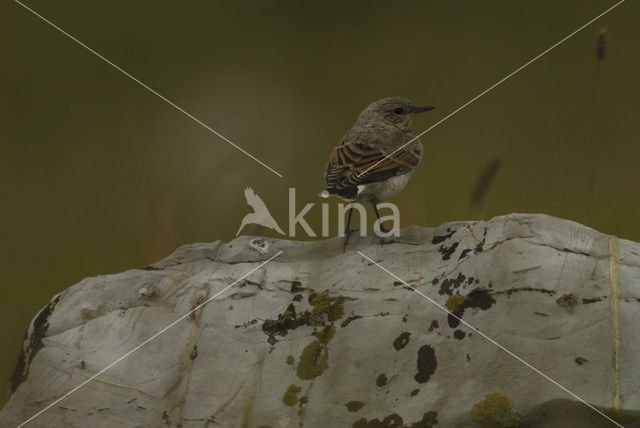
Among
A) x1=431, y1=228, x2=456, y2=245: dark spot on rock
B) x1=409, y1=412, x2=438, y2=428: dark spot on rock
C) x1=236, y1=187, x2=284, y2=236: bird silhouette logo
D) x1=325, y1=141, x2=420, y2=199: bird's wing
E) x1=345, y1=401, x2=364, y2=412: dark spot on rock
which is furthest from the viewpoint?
x1=236, y1=187, x2=284, y2=236: bird silhouette logo

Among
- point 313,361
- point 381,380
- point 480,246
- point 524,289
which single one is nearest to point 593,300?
point 524,289

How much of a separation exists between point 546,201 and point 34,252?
5196mm

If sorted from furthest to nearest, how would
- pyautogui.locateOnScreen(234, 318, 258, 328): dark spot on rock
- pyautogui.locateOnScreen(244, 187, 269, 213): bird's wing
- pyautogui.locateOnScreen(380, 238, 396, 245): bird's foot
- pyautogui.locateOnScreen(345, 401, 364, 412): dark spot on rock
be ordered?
pyautogui.locateOnScreen(244, 187, 269, 213): bird's wing, pyautogui.locateOnScreen(380, 238, 396, 245): bird's foot, pyautogui.locateOnScreen(234, 318, 258, 328): dark spot on rock, pyautogui.locateOnScreen(345, 401, 364, 412): dark spot on rock

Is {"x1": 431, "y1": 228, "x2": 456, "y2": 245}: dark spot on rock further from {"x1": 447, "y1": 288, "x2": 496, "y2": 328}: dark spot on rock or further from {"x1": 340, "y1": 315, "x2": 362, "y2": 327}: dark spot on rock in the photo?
{"x1": 340, "y1": 315, "x2": 362, "y2": 327}: dark spot on rock

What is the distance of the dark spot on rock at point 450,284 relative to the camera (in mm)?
4562

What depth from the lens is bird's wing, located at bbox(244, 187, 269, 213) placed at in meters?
6.61

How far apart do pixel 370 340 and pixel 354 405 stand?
469 mm

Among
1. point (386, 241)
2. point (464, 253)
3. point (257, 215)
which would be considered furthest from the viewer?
point (257, 215)

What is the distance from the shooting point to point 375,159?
6.27 m

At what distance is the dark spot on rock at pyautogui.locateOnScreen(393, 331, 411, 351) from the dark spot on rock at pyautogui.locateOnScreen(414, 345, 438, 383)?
0.12 metres

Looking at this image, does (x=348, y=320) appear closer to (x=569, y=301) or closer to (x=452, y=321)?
(x=452, y=321)

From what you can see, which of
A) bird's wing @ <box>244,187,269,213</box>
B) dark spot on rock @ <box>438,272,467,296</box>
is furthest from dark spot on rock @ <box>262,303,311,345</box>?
bird's wing @ <box>244,187,269,213</box>

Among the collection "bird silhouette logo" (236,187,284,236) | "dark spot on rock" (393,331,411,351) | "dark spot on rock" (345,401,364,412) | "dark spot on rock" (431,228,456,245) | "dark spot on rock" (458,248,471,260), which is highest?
"bird silhouette logo" (236,187,284,236)

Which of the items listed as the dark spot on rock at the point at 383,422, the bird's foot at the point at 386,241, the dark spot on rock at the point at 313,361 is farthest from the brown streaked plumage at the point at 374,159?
the dark spot on rock at the point at 383,422
